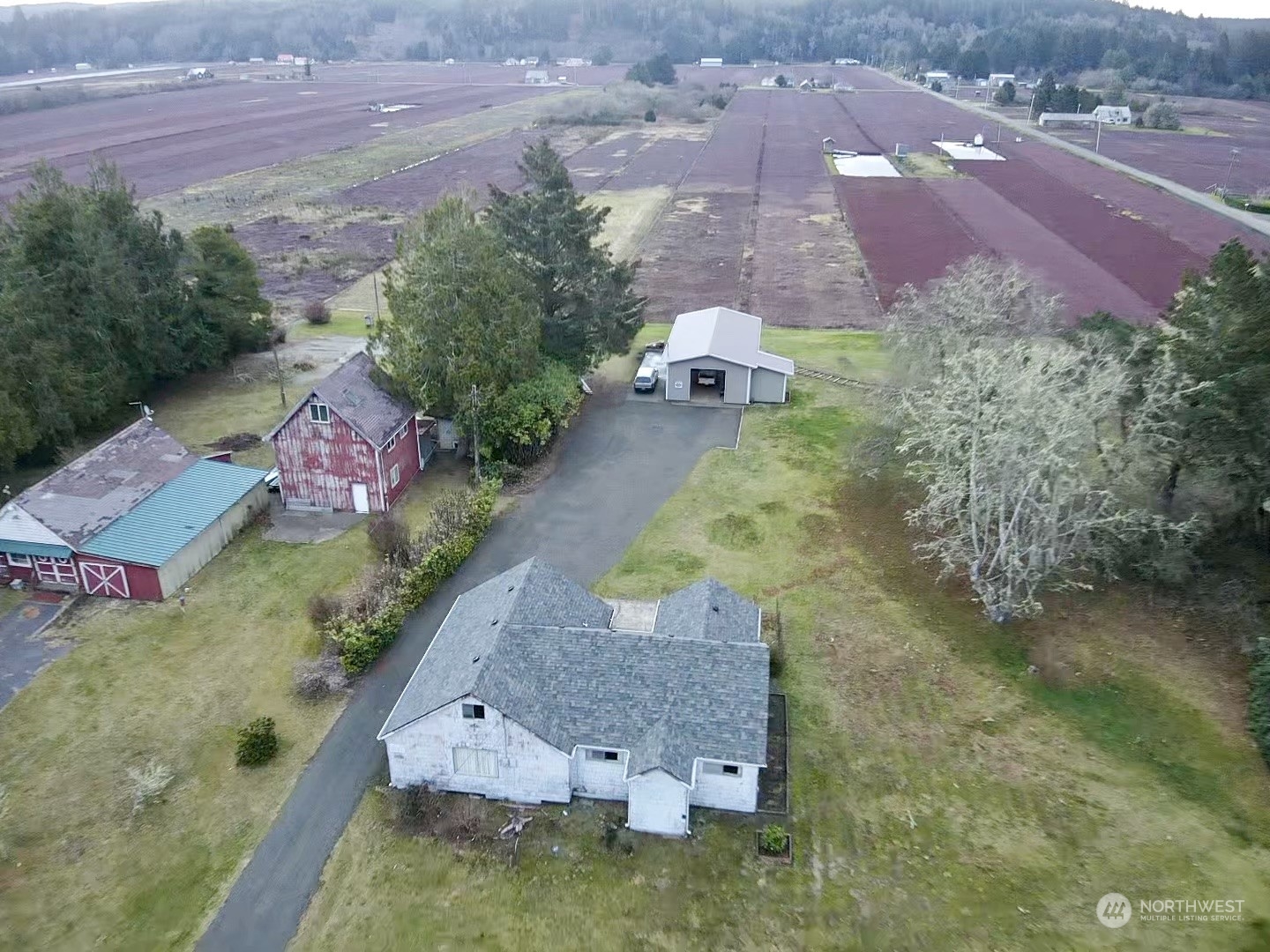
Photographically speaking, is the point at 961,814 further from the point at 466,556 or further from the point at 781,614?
the point at 466,556

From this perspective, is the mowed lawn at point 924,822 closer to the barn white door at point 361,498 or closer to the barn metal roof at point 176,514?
the barn white door at point 361,498

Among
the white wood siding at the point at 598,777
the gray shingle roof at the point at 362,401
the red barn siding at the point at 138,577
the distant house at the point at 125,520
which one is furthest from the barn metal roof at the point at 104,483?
the white wood siding at the point at 598,777

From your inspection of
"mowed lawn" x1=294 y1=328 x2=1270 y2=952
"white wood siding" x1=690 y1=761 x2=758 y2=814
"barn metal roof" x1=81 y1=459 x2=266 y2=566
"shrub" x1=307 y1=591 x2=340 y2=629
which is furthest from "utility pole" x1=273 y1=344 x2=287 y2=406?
"white wood siding" x1=690 y1=761 x2=758 y2=814

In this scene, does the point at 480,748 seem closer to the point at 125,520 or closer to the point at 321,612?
the point at 321,612

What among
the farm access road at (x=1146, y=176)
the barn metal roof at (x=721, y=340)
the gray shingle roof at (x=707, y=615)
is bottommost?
the gray shingle roof at (x=707, y=615)

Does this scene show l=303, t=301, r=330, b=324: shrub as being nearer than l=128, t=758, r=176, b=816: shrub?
No

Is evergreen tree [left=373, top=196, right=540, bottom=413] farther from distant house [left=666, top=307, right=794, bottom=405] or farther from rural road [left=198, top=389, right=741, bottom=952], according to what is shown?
distant house [left=666, top=307, right=794, bottom=405]

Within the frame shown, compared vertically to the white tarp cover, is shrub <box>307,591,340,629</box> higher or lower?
lower

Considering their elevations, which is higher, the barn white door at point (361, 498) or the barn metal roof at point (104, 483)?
the barn metal roof at point (104, 483)
